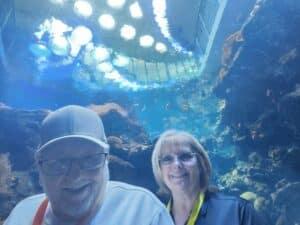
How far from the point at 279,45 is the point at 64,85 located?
11409mm

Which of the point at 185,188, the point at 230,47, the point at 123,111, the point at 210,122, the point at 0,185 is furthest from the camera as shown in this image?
the point at 210,122

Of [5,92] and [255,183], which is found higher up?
[5,92]

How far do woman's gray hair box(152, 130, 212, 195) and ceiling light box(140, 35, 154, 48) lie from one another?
12.5 m

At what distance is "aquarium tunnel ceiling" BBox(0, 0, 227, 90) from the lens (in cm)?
1331

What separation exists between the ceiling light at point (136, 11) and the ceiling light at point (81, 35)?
2727 mm

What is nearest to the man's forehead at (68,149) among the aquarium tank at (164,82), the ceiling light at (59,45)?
the aquarium tank at (164,82)

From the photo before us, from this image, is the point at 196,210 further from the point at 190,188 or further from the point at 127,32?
the point at 127,32

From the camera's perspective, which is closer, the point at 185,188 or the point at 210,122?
the point at 185,188

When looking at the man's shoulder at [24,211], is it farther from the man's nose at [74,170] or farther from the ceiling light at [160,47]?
the ceiling light at [160,47]

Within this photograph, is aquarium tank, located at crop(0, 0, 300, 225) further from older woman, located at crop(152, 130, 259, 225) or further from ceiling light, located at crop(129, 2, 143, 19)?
older woman, located at crop(152, 130, 259, 225)

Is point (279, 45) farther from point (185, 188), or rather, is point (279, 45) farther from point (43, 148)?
point (43, 148)

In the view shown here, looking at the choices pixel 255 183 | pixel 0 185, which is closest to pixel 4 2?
pixel 0 185

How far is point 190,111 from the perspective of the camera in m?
16.3

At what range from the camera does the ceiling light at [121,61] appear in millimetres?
16038
